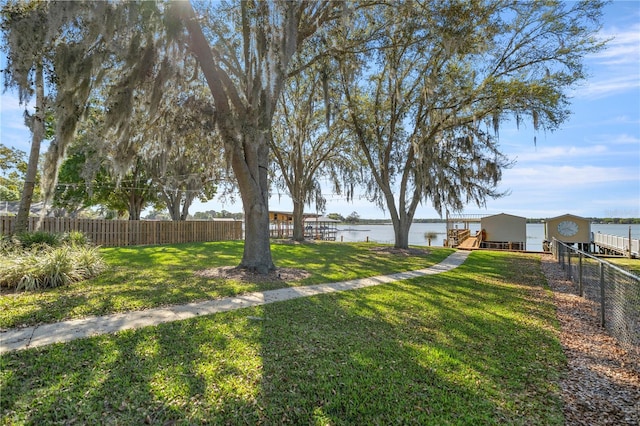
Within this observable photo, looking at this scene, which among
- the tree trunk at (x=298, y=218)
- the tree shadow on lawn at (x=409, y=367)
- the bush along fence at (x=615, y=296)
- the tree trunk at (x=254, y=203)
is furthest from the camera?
the tree trunk at (x=298, y=218)

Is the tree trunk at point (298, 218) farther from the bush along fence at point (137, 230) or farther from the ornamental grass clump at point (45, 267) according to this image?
the ornamental grass clump at point (45, 267)

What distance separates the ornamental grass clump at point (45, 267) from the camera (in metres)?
5.61

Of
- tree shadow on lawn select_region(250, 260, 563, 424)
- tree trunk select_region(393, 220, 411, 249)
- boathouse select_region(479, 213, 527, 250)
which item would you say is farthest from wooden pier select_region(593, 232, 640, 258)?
tree shadow on lawn select_region(250, 260, 563, 424)

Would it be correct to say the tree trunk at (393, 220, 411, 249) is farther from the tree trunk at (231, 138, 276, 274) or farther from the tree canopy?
the tree trunk at (231, 138, 276, 274)

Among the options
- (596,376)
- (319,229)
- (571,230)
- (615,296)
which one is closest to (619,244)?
(571,230)

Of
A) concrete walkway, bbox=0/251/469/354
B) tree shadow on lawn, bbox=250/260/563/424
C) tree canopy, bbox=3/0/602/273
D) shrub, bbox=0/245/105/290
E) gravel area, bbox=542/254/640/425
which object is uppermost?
tree canopy, bbox=3/0/602/273

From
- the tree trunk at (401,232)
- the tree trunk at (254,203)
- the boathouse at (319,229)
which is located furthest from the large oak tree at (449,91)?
the boathouse at (319,229)

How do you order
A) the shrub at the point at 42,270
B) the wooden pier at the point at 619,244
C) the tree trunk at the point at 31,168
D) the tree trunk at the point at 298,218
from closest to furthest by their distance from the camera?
the shrub at the point at 42,270
the tree trunk at the point at 31,168
the wooden pier at the point at 619,244
the tree trunk at the point at 298,218

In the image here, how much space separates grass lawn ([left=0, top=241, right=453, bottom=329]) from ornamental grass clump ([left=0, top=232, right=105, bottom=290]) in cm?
28

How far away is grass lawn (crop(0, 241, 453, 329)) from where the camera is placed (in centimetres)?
442

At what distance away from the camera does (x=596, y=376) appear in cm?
326

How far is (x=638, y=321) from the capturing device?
12.4 ft

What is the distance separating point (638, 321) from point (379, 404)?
3.51 meters

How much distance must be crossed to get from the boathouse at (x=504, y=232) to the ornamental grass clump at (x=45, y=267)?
74.3ft
